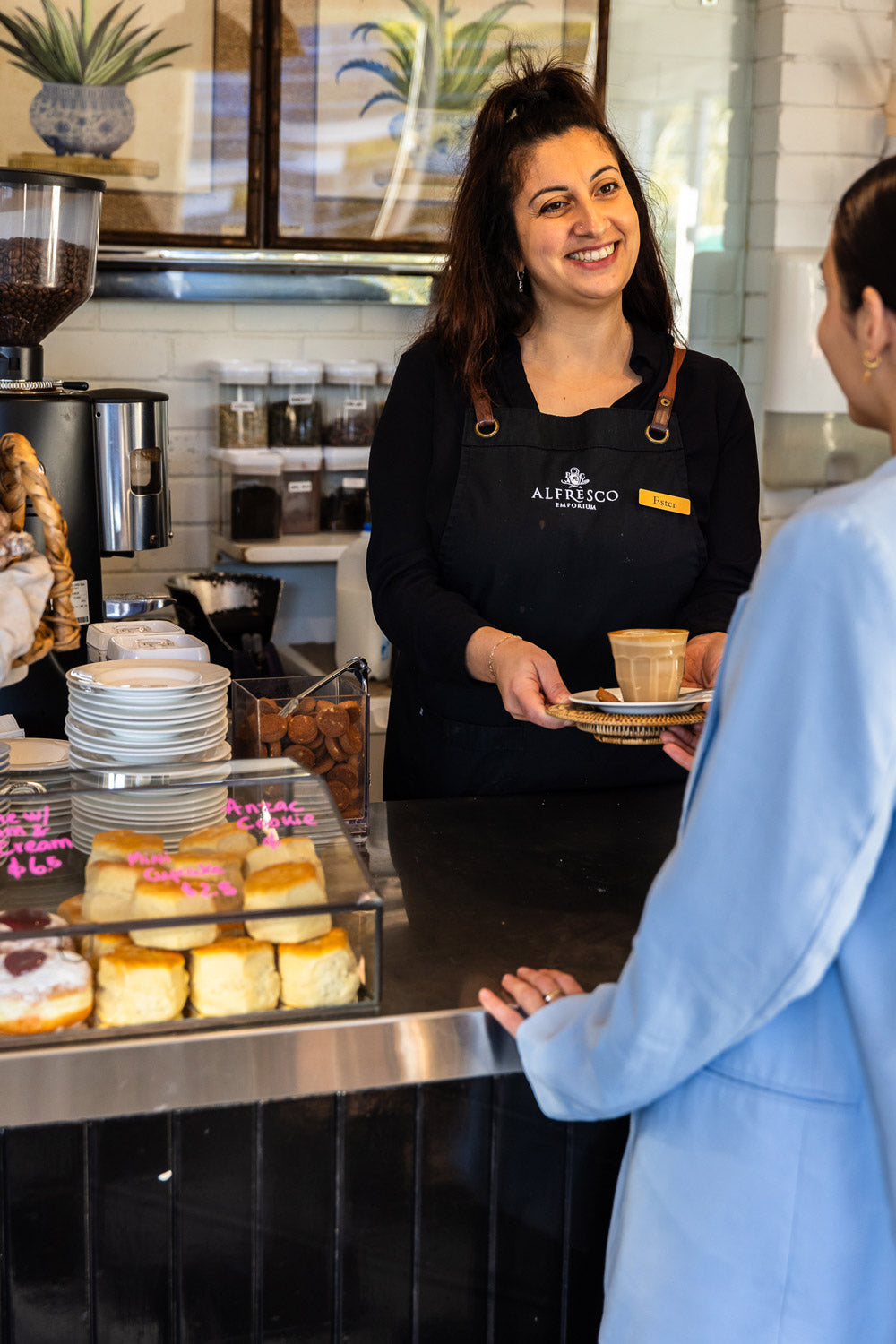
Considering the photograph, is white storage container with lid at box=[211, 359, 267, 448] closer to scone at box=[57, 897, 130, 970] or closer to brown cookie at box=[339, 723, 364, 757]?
brown cookie at box=[339, 723, 364, 757]

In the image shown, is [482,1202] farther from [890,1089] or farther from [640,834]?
[640,834]

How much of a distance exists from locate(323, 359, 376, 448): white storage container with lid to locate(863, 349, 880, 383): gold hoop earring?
2218mm

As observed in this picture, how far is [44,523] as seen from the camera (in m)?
1.21

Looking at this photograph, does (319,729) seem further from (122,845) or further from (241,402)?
(241,402)

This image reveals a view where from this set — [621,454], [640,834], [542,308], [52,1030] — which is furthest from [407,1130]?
[542,308]

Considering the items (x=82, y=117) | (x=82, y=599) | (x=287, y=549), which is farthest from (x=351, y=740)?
(x=82, y=117)

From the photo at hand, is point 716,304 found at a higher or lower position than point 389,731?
higher

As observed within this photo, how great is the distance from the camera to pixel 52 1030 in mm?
990

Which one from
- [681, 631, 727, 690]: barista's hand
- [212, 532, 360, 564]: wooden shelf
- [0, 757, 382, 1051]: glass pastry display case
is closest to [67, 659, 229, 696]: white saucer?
[0, 757, 382, 1051]: glass pastry display case

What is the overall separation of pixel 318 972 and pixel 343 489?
81.1 inches

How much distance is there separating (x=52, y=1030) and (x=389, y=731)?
1.11 m

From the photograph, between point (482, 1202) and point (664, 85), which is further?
point (664, 85)

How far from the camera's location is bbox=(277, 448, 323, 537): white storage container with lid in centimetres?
291

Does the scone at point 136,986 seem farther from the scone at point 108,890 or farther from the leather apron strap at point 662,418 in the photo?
the leather apron strap at point 662,418
